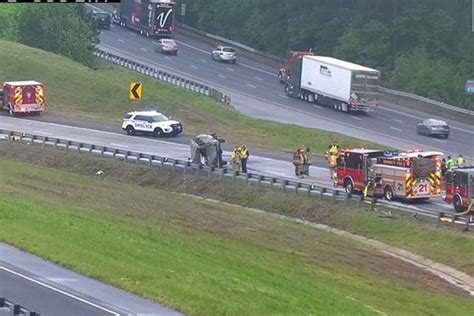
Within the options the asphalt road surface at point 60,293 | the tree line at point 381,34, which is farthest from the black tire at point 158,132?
the asphalt road surface at point 60,293

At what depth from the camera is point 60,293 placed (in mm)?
29094

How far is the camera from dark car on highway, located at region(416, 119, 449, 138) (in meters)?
84.6

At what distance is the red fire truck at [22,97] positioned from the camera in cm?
7581

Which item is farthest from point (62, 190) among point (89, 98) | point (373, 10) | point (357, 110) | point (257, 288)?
point (373, 10)

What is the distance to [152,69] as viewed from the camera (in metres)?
100

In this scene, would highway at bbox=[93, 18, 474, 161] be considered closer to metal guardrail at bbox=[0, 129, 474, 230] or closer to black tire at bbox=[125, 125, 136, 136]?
black tire at bbox=[125, 125, 136, 136]

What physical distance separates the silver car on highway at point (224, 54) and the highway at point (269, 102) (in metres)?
0.66

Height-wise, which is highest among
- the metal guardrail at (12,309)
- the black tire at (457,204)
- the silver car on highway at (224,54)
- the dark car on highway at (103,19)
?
the dark car on highway at (103,19)

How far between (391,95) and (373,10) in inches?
686

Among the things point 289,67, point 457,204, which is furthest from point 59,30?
point 457,204

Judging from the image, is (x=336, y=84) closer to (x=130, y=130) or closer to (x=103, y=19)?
(x=130, y=130)

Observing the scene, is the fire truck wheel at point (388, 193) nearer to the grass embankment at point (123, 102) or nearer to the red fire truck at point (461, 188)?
the red fire truck at point (461, 188)

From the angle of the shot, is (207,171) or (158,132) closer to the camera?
(207,171)

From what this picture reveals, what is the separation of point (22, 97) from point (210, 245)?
3629 centimetres
